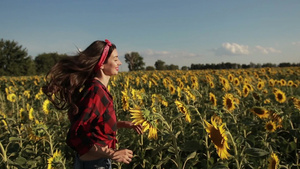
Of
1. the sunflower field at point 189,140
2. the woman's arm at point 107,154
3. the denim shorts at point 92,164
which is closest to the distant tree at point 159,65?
the sunflower field at point 189,140

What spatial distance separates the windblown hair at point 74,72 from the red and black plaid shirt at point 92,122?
163 mm

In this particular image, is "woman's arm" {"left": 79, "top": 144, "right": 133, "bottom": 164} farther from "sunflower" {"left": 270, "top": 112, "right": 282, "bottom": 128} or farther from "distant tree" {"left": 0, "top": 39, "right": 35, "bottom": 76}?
"distant tree" {"left": 0, "top": 39, "right": 35, "bottom": 76}

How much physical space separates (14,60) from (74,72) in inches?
2034

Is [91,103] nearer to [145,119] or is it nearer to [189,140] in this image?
[145,119]

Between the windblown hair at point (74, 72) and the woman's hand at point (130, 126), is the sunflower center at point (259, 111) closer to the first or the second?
the woman's hand at point (130, 126)

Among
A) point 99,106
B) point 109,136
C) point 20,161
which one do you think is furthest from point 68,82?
point 20,161

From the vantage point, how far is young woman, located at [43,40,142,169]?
5.48 ft

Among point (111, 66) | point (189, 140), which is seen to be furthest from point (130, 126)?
point (189, 140)

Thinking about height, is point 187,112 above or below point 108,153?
above

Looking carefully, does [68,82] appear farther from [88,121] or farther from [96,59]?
[88,121]

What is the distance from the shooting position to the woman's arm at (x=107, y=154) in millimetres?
1602

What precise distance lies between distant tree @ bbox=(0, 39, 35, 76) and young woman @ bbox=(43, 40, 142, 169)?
49.1 m

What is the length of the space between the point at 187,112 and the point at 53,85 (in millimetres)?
1195

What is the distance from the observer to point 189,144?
6.06 feet
